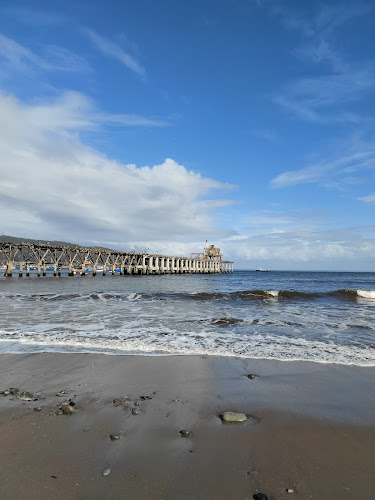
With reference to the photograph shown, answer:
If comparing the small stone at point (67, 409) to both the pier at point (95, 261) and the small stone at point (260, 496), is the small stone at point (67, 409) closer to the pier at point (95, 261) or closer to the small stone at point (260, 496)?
the small stone at point (260, 496)

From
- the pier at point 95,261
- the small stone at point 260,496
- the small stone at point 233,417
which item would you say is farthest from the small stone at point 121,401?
the pier at point 95,261

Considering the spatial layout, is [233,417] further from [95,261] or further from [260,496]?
[95,261]

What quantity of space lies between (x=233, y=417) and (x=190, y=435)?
2.44 ft

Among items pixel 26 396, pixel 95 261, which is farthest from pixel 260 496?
pixel 95 261

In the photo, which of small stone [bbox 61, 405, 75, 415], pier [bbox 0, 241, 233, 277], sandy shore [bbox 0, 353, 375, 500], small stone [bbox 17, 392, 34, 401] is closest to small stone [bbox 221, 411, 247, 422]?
sandy shore [bbox 0, 353, 375, 500]

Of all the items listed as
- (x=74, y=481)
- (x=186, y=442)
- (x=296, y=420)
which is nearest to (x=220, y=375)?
(x=296, y=420)

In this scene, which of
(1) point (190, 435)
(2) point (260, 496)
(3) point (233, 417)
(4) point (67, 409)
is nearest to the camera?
(2) point (260, 496)

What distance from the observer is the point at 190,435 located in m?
3.49

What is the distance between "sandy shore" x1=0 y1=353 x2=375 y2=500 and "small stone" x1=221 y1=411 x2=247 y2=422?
0.10 meters

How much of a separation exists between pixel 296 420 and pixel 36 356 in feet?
19.3

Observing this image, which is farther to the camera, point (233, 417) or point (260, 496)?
point (233, 417)

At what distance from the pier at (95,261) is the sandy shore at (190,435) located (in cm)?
4499

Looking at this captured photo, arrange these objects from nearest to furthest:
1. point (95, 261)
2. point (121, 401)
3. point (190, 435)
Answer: point (190, 435)
point (121, 401)
point (95, 261)

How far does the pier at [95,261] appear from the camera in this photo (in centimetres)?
4694
